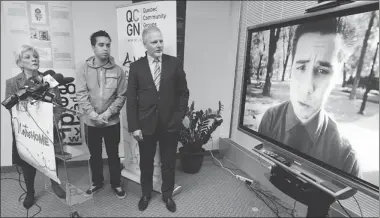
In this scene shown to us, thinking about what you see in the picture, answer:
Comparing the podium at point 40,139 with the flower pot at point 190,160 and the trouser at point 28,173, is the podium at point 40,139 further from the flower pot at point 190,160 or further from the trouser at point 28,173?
the flower pot at point 190,160

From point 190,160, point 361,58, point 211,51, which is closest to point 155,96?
point 190,160

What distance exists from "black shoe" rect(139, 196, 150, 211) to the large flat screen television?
1.28m

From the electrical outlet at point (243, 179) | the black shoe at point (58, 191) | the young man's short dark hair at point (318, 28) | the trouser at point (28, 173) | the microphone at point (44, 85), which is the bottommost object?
the electrical outlet at point (243, 179)

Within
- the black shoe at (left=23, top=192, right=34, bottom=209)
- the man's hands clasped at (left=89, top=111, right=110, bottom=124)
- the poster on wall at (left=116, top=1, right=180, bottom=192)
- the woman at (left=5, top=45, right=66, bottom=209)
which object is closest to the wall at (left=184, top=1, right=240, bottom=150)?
the poster on wall at (left=116, top=1, right=180, bottom=192)

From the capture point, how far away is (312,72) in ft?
5.66

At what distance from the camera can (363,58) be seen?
4.68 ft

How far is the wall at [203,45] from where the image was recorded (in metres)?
2.67

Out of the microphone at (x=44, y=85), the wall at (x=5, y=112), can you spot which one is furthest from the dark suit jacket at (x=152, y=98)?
the wall at (x=5, y=112)

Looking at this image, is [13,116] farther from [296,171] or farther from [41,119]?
[296,171]

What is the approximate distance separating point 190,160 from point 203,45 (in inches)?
61.6

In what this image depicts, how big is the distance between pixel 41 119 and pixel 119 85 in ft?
2.32

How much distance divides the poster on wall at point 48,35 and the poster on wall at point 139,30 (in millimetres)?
644

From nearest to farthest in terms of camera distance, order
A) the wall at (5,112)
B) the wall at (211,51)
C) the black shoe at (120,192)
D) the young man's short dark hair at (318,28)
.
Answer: the young man's short dark hair at (318,28), the black shoe at (120,192), the wall at (5,112), the wall at (211,51)

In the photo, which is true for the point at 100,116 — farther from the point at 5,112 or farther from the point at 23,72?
the point at 5,112
